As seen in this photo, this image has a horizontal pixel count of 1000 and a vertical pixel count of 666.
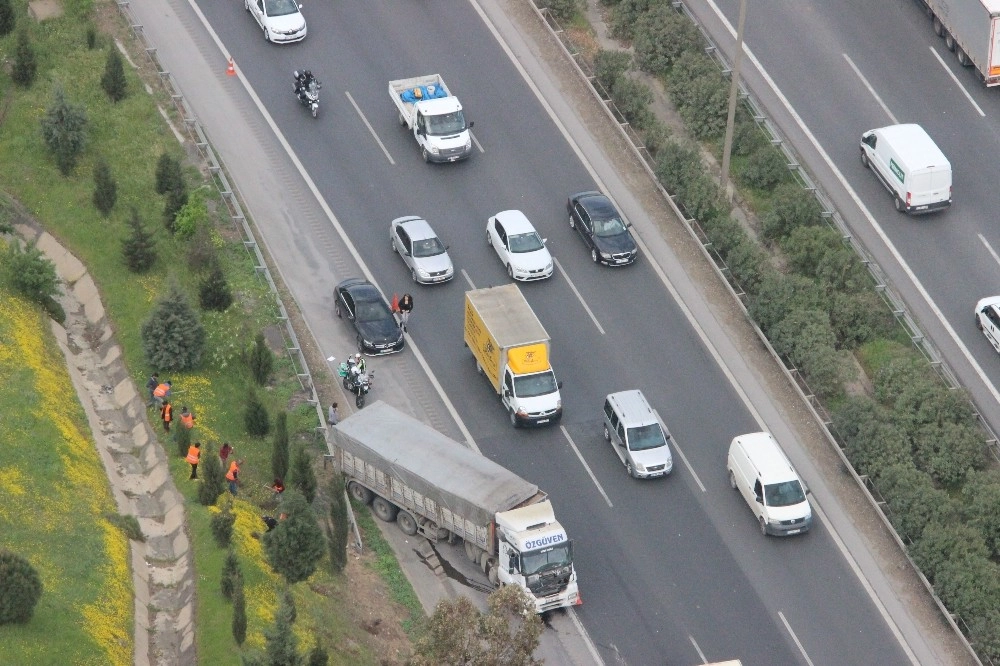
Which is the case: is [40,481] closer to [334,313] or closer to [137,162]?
[334,313]

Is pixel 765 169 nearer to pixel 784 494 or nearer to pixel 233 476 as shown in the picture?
pixel 784 494

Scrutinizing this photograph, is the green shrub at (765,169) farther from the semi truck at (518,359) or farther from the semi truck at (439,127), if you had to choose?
the semi truck at (518,359)

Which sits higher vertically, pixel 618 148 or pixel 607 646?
pixel 618 148

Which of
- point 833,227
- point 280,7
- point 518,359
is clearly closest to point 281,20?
point 280,7

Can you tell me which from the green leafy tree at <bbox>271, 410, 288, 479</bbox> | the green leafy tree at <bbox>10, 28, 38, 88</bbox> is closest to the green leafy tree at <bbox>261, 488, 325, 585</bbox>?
the green leafy tree at <bbox>271, 410, 288, 479</bbox>

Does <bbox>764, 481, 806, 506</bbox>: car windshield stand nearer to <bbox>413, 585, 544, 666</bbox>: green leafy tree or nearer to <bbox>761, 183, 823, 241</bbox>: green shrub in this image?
<bbox>413, 585, 544, 666</bbox>: green leafy tree

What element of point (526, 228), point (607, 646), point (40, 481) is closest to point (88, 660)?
point (40, 481)
